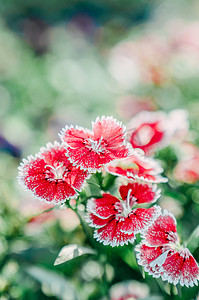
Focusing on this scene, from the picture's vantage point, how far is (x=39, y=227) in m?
1.11

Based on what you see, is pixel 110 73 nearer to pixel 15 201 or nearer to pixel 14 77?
pixel 14 77

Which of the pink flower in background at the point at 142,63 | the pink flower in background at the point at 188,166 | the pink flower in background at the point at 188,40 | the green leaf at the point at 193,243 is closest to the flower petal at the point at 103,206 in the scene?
the green leaf at the point at 193,243

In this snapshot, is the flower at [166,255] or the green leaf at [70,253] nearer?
the flower at [166,255]

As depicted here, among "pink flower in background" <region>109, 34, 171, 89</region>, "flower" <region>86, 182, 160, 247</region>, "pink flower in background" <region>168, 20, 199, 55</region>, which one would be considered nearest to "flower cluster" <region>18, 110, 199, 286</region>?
"flower" <region>86, 182, 160, 247</region>

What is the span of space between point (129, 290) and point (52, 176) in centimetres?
43

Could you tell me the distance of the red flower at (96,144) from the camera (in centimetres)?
74

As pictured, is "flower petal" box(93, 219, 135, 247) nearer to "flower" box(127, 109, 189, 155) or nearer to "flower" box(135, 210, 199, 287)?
"flower" box(135, 210, 199, 287)

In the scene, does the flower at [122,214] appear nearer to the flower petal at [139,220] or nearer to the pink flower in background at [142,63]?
the flower petal at [139,220]

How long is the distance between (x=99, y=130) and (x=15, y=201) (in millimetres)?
576

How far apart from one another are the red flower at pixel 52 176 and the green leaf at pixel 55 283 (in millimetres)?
327

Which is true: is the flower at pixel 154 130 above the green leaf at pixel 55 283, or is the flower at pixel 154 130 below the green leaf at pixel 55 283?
above

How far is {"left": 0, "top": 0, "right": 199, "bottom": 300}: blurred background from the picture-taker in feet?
3.23

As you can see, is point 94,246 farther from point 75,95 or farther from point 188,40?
point 188,40

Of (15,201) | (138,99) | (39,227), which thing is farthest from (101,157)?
(138,99)
